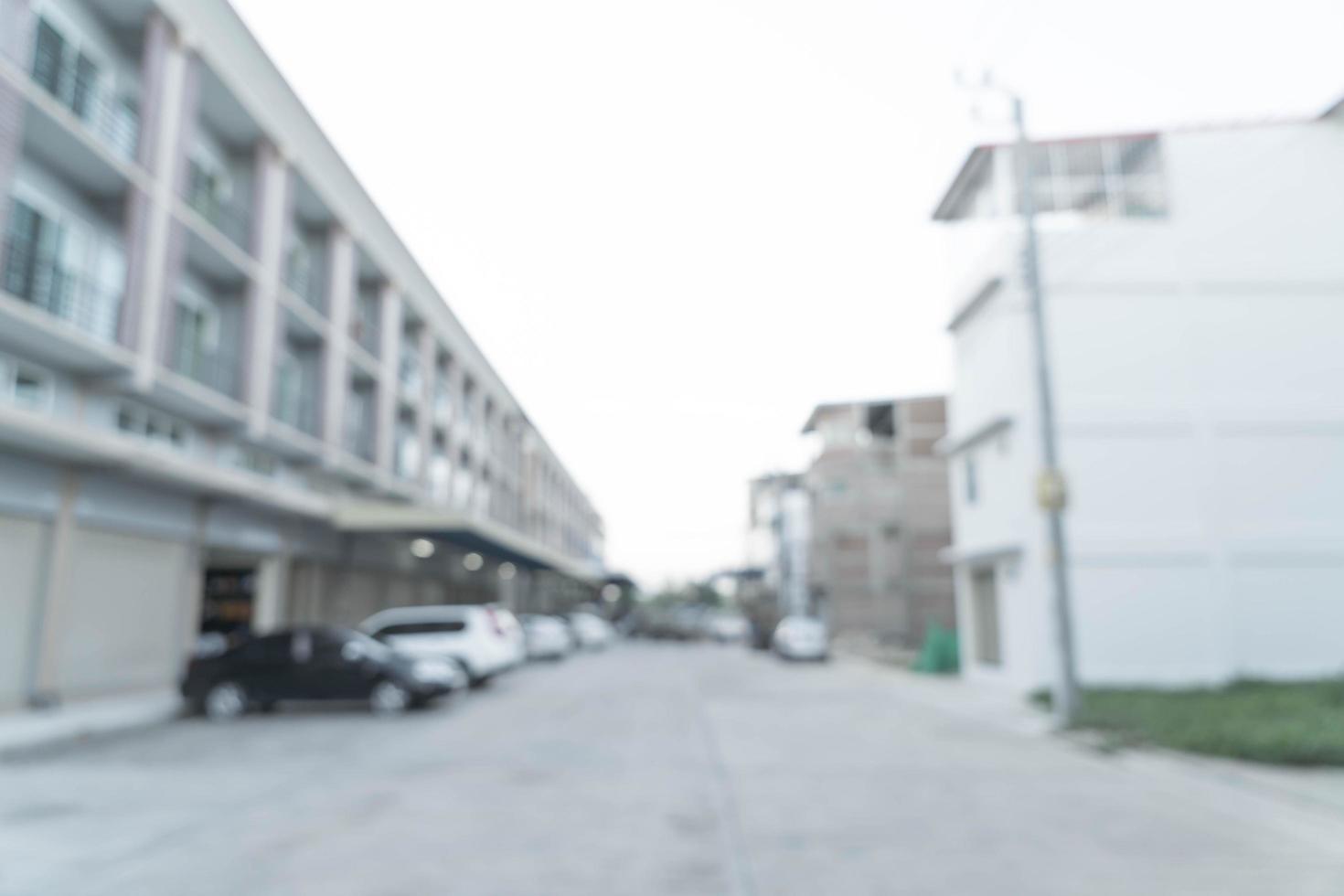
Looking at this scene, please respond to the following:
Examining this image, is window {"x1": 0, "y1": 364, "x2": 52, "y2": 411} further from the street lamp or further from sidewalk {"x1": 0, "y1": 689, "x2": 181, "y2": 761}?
the street lamp

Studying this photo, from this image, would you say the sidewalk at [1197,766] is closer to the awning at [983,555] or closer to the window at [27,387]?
the awning at [983,555]

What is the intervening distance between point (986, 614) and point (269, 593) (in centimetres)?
1760

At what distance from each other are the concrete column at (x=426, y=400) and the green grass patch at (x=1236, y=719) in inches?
965

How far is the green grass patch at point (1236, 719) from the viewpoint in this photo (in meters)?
10.4

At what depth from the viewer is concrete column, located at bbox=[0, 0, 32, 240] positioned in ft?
45.9

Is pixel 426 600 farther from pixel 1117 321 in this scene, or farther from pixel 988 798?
pixel 988 798

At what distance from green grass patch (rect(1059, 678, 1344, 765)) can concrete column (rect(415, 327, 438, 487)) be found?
24505mm

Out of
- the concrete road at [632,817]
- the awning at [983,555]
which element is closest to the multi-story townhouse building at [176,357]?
the concrete road at [632,817]

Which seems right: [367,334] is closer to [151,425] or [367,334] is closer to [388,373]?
[388,373]

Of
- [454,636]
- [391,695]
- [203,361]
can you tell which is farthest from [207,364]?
[391,695]

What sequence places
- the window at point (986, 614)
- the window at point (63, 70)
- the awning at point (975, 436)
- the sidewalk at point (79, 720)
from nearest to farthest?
the sidewalk at point (79, 720), the window at point (63, 70), the awning at point (975, 436), the window at point (986, 614)

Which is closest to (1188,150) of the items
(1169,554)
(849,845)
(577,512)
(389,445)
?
(1169,554)

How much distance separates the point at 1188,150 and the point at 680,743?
16566 millimetres

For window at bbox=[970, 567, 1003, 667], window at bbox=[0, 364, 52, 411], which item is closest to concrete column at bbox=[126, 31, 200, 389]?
window at bbox=[0, 364, 52, 411]
